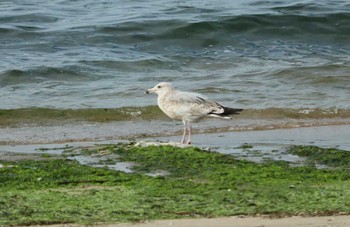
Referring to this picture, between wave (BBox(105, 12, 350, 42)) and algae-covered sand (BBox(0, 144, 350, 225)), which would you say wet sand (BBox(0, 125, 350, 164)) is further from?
wave (BBox(105, 12, 350, 42))

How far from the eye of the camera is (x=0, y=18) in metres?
20.0

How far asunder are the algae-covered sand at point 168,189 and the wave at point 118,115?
3.36m

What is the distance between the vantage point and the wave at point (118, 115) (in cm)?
1165

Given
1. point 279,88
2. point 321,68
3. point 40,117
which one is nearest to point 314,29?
point 321,68

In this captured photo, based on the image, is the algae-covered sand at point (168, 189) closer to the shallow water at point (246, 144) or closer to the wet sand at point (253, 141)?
the shallow water at point (246, 144)

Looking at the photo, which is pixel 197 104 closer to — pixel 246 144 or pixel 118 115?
pixel 246 144

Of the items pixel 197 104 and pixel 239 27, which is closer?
pixel 197 104

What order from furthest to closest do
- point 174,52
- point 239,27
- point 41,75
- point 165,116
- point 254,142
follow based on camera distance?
1. point 239,27
2. point 174,52
3. point 41,75
4. point 165,116
5. point 254,142

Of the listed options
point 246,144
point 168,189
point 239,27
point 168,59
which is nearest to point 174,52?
point 168,59

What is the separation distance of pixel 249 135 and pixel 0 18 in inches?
437

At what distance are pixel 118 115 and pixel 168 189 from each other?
5.55 meters

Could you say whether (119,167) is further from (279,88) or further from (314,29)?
(314,29)

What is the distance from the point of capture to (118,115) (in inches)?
468

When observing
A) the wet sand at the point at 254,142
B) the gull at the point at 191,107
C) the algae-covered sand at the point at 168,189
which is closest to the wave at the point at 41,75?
the wet sand at the point at 254,142
